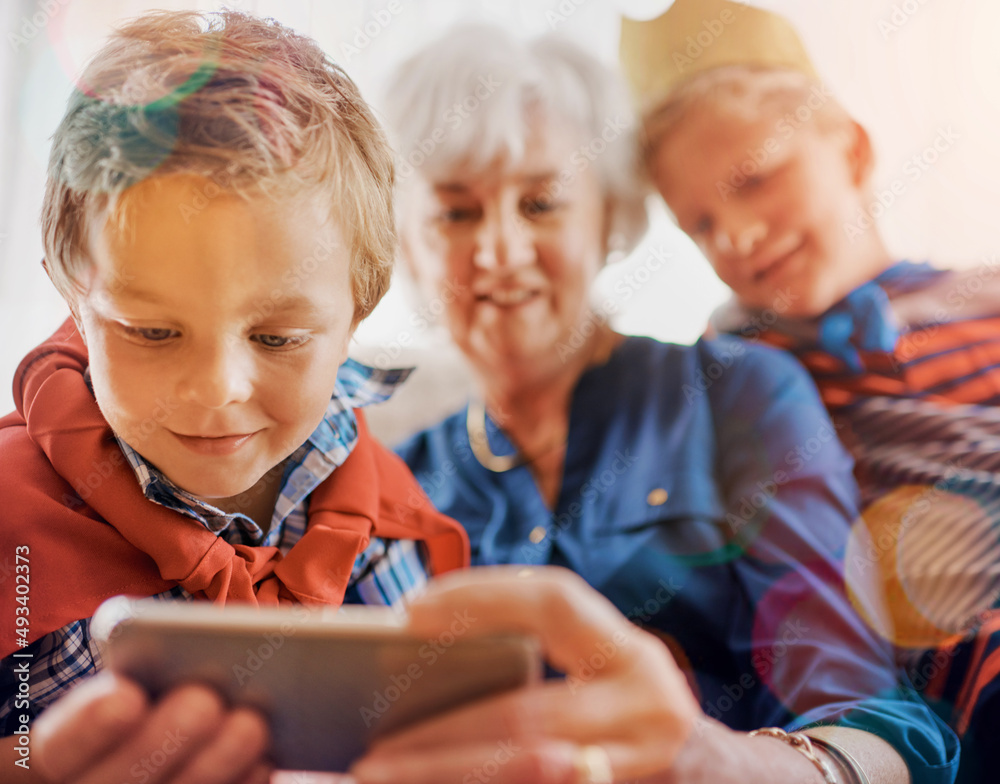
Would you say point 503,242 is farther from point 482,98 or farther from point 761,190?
point 761,190

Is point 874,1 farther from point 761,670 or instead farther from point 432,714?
point 432,714

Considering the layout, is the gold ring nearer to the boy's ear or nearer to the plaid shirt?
the plaid shirt

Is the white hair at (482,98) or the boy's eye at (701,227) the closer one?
the white hair at (482,98)

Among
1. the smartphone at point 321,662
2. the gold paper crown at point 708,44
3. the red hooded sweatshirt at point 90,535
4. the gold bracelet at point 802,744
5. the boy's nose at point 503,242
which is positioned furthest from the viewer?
the gold paper crown at point 708,44

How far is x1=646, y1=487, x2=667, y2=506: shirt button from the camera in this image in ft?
3.09

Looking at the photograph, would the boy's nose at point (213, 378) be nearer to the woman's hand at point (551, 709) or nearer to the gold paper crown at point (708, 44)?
the woman's hand at point (551, 709)

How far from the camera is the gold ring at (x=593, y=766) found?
1.97ft

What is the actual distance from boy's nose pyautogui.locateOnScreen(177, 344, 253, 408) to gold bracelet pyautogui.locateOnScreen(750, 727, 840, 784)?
A: 25.0 inches

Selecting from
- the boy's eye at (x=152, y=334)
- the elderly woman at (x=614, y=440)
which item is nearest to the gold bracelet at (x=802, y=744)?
the elderly woman at (x=614, y=440)

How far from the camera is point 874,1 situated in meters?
1.03

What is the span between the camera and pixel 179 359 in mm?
664

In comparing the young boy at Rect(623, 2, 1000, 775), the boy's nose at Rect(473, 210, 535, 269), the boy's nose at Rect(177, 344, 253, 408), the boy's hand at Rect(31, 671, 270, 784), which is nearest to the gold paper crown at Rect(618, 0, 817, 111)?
the young boy at Rect(623, 2, 1000, 775)

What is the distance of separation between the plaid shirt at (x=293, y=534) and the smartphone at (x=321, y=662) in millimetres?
117

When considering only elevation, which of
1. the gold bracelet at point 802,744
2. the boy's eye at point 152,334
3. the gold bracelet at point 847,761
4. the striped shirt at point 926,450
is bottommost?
the gold bracelet at point 847,761
